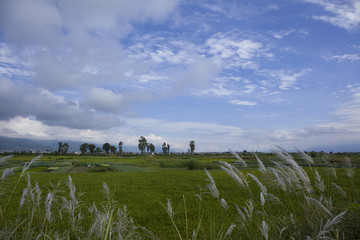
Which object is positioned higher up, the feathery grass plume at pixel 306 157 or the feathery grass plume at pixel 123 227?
the feathery grass plume at pixel 306 157

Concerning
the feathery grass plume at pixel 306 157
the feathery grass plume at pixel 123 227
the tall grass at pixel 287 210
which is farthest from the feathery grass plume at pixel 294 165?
the feathery grass plume at pixel 123 227

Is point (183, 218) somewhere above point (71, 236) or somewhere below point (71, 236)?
below

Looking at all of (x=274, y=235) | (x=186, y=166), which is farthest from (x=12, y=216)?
(x=186, y=166)

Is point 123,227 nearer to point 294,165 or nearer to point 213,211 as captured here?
point 294,165

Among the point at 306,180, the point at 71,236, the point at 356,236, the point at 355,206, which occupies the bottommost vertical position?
the point at 356,236

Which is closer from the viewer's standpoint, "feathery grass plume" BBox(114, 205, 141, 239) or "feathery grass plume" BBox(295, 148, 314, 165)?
"feathery grass plume" BBox(114, 205, 141, 239)

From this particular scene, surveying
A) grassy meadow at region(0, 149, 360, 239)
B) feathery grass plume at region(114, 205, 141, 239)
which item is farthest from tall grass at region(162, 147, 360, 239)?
feathery grass plume at region(114, 205, 141, 239)

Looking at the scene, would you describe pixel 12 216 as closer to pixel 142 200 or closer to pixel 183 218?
pixel 142 200

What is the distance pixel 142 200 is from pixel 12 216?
13.7 feet

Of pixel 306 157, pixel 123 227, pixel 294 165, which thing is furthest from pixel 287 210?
pixel 123 227

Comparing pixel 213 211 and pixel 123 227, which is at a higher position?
pixel 123 227

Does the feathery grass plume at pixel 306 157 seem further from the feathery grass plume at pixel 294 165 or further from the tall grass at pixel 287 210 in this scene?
the feathery grass plume at pixel 294 165

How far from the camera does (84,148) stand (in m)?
95.1

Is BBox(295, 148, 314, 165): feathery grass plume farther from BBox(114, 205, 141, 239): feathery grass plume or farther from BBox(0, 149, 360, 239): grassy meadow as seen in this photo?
BBox(114, 205, 141, 239): feathery grass plume
